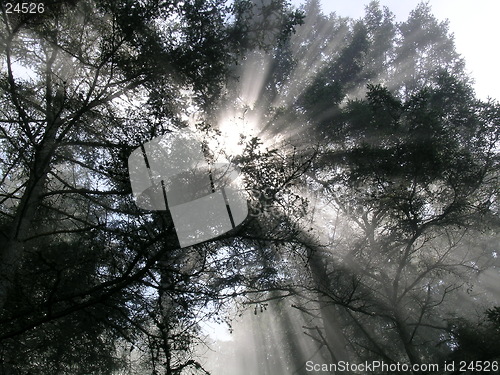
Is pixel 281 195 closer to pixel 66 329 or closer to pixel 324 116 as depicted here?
pixel 66 329

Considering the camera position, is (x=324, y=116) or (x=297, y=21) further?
(x=324, y=116)

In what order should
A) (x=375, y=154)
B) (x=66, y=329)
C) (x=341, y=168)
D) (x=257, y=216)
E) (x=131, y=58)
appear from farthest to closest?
(x=341, y=168), (x=375, y=154), (x=131, y=58), (x=66, y=329), (x=257, y=216)

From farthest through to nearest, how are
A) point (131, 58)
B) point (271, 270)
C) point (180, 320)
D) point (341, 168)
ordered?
point (341, 168), point (271, 270), point (131, 58), point (180, 320)

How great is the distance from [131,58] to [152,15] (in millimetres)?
887

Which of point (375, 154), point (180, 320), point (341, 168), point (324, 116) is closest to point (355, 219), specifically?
point (341, 168)

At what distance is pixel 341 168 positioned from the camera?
10969 mm

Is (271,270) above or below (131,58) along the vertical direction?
below

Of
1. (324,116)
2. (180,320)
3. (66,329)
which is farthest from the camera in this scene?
(324,116)

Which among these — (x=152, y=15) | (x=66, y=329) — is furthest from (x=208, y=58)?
(x=66, y=329)

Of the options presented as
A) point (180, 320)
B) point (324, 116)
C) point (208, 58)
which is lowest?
point (180, 320)

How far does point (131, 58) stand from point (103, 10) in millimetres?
827

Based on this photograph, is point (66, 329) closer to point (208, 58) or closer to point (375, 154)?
point (208, 58)

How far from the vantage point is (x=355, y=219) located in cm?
1113

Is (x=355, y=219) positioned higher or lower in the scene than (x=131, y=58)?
lower
